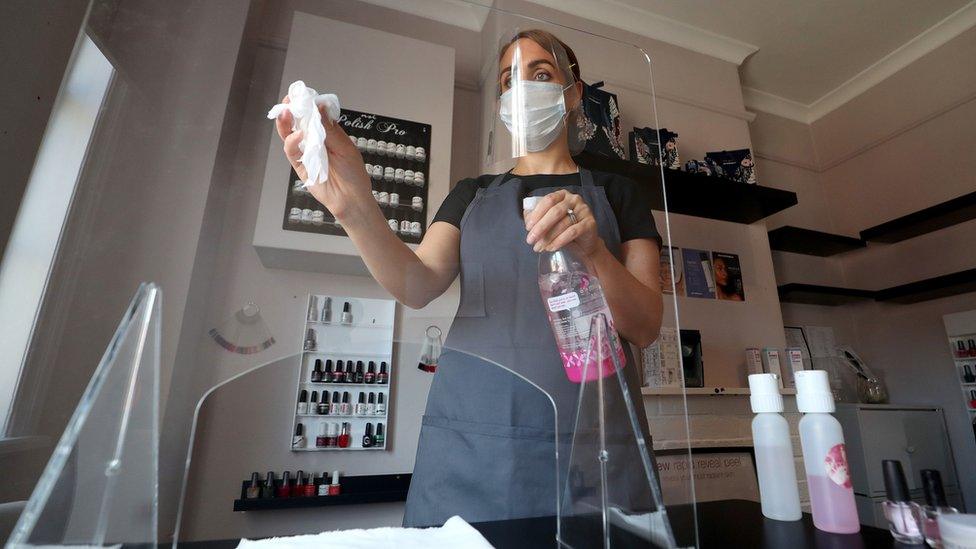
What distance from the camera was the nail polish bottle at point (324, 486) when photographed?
48 cm

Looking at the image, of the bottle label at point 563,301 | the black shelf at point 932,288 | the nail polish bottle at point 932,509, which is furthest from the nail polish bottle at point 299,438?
the black shelf at point 932,288

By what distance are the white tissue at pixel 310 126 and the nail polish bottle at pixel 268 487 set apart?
0.33 metres

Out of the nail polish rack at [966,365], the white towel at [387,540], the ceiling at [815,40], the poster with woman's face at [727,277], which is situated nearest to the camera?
the white towel at [387,540]

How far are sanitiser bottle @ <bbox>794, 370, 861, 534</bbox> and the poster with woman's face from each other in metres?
0.60

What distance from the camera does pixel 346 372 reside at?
0.52 metres

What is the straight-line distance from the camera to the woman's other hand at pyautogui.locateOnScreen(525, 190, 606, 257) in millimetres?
536

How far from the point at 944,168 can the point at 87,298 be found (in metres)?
3.21

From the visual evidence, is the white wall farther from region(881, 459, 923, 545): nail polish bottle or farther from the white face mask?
the white face mask

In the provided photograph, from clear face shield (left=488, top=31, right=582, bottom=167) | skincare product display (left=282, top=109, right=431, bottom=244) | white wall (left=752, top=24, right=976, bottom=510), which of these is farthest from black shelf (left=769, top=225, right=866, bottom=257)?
skincare product display (left=282, top=109, right=431, bottom=244)

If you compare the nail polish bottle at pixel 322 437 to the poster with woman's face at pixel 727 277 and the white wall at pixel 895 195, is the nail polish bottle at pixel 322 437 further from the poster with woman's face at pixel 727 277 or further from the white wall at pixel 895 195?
the white wall at pixel 895 195

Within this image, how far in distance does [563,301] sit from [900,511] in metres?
0.48

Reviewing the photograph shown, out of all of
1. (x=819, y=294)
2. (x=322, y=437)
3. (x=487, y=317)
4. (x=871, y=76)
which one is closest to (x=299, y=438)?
(x=322, y=437)

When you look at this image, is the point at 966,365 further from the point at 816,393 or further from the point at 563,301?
the point at 563,301

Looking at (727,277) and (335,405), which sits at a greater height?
(727,277)
